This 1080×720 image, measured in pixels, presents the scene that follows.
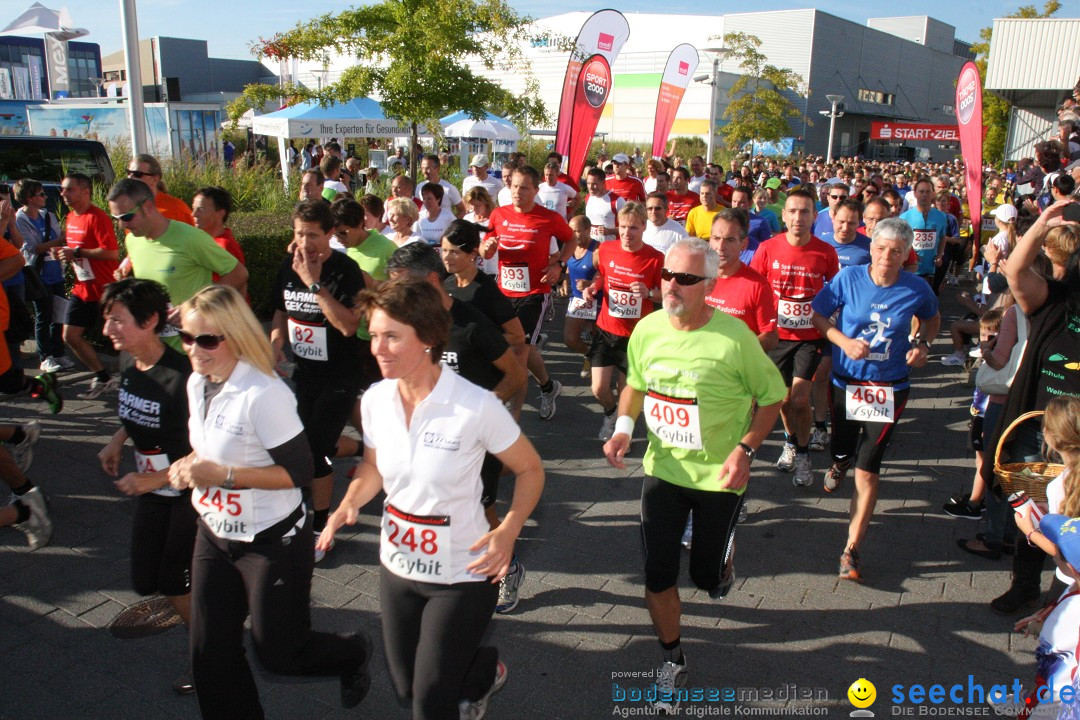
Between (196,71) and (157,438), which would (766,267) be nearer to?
(157,438)

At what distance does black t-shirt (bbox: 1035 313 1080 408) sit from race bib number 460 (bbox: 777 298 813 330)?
6.45 ft

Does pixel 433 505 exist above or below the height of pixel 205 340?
below

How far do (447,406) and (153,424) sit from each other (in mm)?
1371

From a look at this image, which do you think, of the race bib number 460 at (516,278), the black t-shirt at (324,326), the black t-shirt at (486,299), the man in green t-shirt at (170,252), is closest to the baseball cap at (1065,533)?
the black t-shirt at (486,299)

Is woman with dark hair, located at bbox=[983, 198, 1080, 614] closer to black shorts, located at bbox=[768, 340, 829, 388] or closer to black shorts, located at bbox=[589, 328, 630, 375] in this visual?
black shorts, located at bbox=[768, 340, 829, 388]

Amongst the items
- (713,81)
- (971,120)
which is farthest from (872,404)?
(713,81)

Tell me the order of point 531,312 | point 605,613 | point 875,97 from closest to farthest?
point 605,613 < point 531,312 < point 875,97

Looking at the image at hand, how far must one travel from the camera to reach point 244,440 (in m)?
2.77

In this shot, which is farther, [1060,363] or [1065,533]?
[1060,363]

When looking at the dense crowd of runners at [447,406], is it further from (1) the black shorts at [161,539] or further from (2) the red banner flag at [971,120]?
(2) the red banner flag at [971,120]

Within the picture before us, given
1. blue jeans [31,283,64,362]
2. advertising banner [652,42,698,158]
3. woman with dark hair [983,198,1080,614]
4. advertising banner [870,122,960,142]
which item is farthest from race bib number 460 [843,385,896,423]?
advertising banner [870,122,960,142]

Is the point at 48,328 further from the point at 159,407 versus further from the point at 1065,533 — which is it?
the point at 1065,533

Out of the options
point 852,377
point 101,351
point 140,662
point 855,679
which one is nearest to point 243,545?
point 140,662

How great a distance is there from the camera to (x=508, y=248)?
24.0 feet
